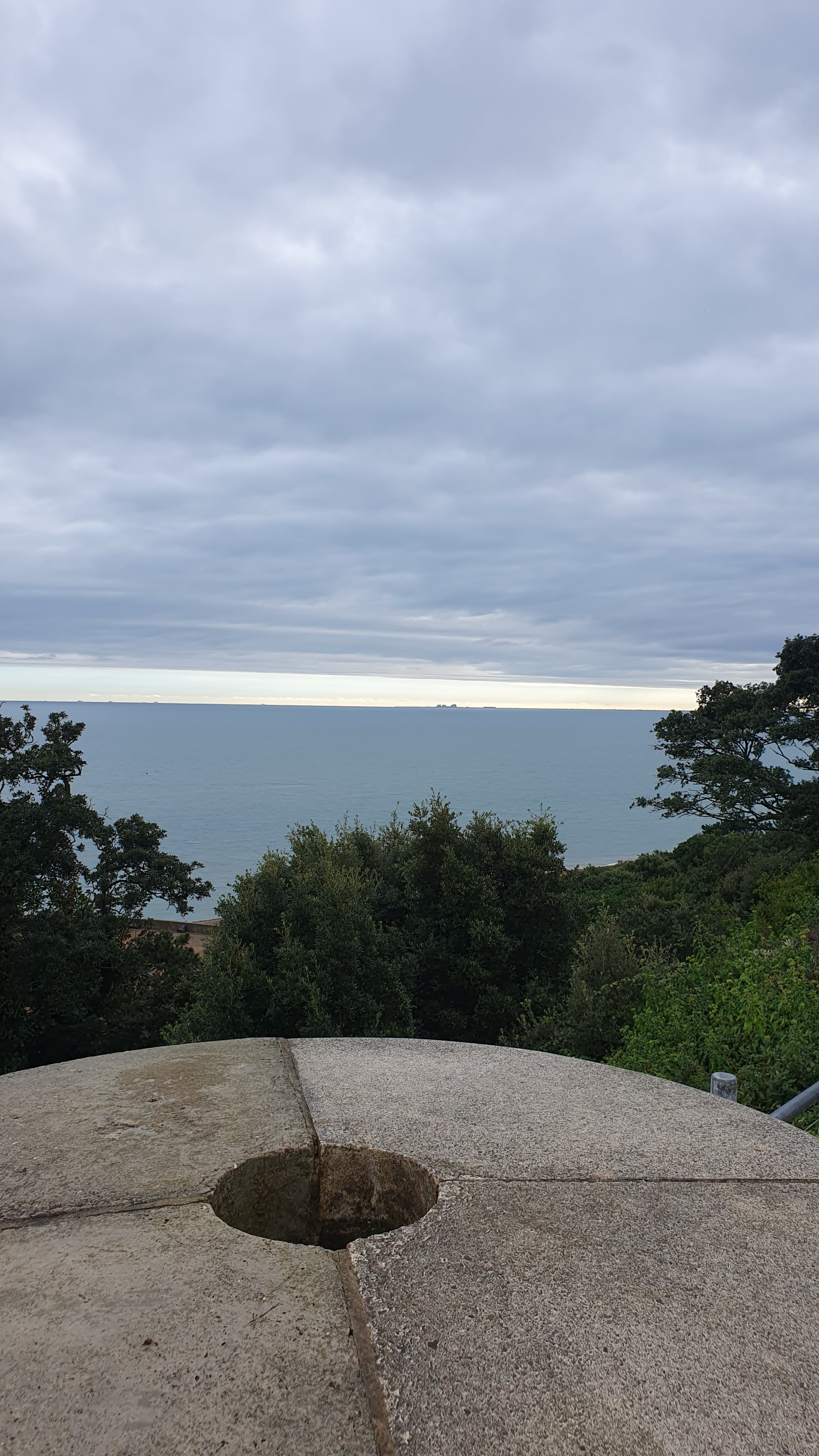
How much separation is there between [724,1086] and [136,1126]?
12.0 ft

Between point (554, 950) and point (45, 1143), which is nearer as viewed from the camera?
point (45, 1143)

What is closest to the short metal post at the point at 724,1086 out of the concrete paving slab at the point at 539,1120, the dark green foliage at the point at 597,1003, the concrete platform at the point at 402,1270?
the concrete paving slab at the point at 539,1120

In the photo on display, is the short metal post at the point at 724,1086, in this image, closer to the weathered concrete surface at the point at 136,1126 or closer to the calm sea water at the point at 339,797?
the weathered concrete surface at the point at 136,1126

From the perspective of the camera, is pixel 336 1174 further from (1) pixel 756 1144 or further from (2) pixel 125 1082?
(1) pixel 756 1144

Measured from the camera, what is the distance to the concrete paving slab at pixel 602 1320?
2457mm

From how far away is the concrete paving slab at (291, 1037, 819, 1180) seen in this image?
13.4 feet

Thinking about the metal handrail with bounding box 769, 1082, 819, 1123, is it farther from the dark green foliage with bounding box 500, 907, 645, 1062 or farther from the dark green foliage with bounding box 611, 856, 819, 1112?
the dark green foliage with bounding box 500, 907, 645, 1062

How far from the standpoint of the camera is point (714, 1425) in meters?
2.47

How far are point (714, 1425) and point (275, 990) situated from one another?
34.4 ft

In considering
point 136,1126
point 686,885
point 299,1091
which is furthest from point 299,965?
point 686,885

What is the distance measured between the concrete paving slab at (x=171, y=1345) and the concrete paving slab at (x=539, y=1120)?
1042 mm

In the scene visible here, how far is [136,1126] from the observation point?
14.5 feet

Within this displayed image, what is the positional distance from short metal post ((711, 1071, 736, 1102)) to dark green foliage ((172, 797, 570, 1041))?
23.4 feet

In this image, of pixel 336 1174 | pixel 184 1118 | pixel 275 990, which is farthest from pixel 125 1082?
pixel 275 990
